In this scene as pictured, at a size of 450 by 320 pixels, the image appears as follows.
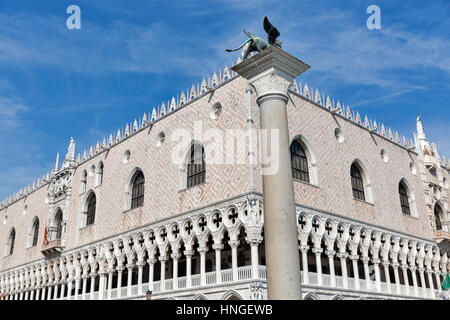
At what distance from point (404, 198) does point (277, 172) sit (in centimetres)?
1936

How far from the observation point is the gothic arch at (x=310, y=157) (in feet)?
58.6

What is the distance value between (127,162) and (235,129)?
7.95 metres

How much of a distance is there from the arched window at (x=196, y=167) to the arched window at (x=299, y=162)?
3.62m

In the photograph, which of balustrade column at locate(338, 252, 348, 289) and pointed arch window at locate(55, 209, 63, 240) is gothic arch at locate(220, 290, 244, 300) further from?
pointed arch window at locate(55, 209, 63, 240)

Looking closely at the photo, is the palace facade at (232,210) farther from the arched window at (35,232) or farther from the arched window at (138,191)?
the arched window at (35,232)

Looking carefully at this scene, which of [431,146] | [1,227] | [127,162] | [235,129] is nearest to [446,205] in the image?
[431,146]

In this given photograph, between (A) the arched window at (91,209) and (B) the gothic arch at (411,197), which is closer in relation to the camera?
(B) the gothic arch at (411,197)

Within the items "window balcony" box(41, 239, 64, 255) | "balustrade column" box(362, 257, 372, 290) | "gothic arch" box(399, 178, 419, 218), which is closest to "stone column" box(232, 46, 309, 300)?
"balustrade column" box(362, 257, 372, 290)

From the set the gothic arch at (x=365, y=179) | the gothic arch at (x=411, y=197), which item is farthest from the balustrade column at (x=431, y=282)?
the gothic arch at (x=365, y=179)

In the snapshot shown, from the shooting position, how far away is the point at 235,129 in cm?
1648

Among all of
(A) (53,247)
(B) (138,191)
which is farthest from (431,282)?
(A) (53,247)

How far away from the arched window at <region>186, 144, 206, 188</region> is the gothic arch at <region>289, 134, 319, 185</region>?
3.95 m
